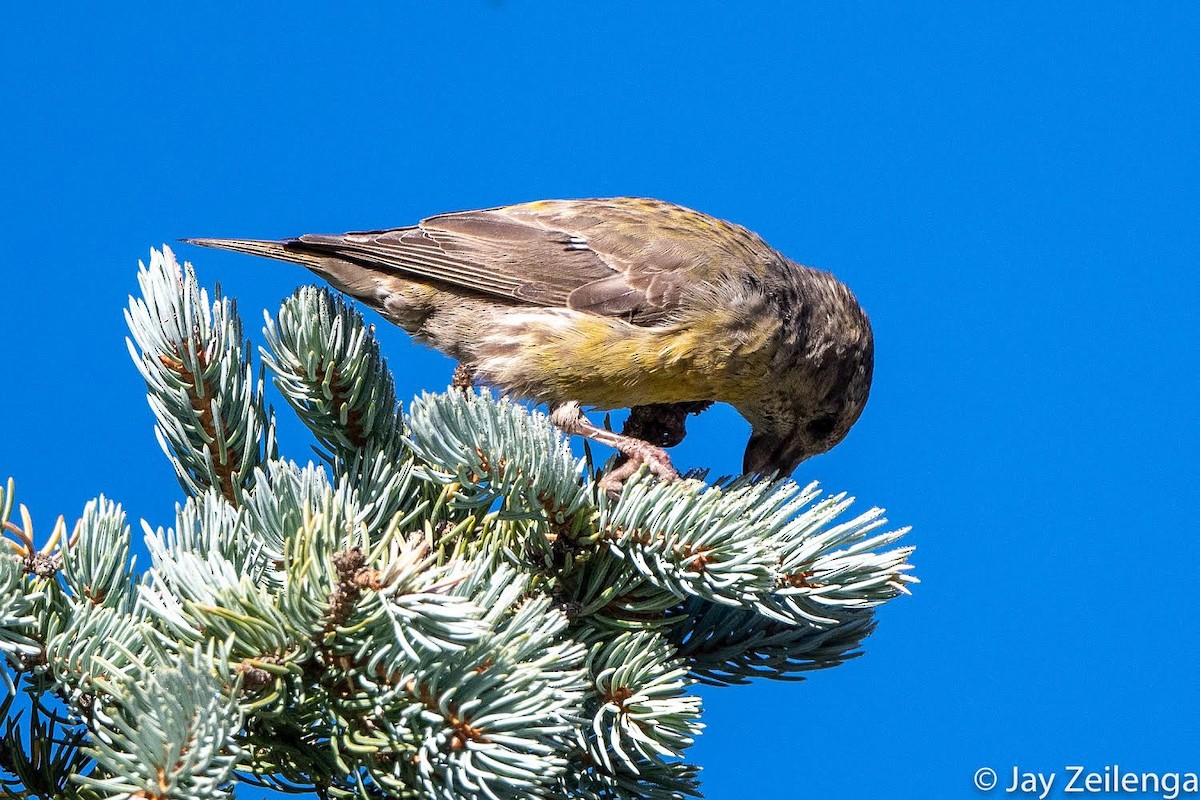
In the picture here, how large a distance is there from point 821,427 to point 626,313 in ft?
2.93

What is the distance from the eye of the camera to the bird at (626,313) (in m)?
3.95

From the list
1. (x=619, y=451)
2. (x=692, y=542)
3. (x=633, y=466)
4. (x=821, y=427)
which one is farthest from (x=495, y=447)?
(x=821, y=427)

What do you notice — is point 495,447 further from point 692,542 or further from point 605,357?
point 605,357

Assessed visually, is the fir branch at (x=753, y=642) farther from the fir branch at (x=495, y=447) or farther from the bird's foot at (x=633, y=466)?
the fir branch at (x=495, y=447)

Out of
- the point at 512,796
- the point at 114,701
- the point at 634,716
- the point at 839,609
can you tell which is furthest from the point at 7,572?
the point at 839,609

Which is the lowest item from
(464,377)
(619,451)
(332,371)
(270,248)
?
(332,371)

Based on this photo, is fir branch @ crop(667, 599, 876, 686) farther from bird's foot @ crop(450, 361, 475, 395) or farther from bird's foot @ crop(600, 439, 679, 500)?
bird's foot @ crop(450, 361, 475, 395)

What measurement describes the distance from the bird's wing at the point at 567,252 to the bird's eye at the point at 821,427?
68 cm

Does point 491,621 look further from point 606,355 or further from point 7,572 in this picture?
point 606,355

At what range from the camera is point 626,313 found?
160 inches

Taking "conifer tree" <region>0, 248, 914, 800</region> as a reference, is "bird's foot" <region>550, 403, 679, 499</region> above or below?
above

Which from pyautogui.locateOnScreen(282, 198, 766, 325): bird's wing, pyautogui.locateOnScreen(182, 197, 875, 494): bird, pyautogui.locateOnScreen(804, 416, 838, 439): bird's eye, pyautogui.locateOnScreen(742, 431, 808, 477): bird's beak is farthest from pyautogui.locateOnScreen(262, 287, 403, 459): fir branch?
pyautogui.locateOnScreen(804, 416, 838, 439): bird's eye

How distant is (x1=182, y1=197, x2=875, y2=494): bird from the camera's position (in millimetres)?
3951

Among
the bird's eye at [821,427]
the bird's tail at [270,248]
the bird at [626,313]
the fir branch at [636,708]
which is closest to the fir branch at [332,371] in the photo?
the fir branch at [636,708]
